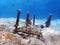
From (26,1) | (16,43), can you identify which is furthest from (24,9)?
(16,43)

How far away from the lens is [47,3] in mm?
33031

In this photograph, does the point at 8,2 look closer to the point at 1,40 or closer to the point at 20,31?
the point at 20,31

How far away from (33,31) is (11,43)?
3.14 metres

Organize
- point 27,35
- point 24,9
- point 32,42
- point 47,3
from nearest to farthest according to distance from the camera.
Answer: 1. point 32,42
2. point 27,35
3. point 47,3
4. point 24,9

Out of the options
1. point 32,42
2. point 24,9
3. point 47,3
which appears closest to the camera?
point 32,42

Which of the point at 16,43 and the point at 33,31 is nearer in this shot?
the point at 16,43

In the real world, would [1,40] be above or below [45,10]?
below

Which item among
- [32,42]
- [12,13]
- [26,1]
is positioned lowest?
[32,42]

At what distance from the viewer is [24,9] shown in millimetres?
35156

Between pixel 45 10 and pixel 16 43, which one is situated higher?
pixel 45 10

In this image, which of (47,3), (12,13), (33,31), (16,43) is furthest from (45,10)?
(16,43)

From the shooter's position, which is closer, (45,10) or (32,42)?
(32,42)

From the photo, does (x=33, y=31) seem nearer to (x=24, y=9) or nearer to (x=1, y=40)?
(x=1, y=40)

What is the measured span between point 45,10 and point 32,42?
2570cm
